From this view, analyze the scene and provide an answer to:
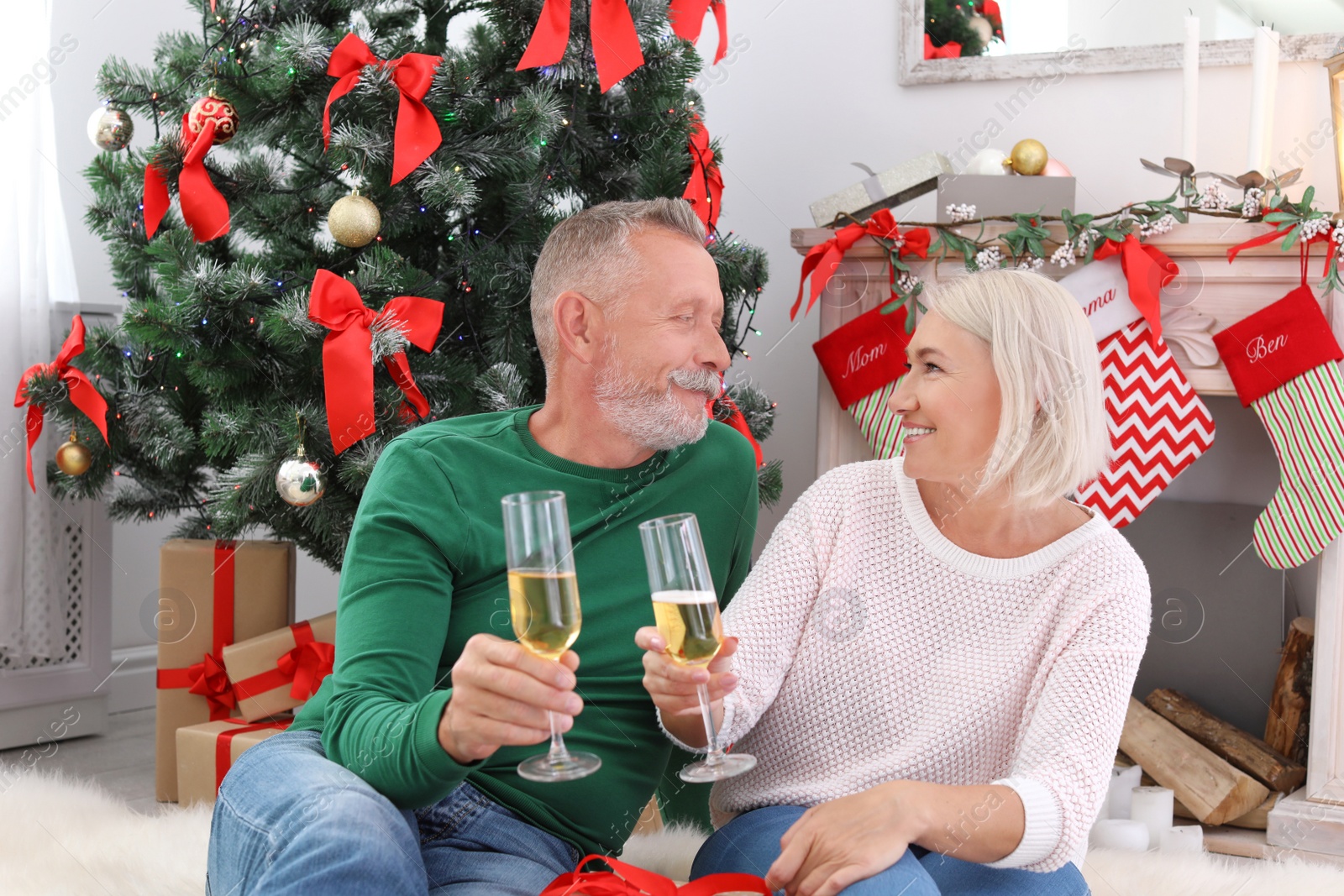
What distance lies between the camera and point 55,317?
9.00 ft

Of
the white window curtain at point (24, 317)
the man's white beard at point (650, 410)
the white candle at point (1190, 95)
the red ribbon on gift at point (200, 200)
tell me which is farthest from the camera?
the white window curtain at point (24, 317)

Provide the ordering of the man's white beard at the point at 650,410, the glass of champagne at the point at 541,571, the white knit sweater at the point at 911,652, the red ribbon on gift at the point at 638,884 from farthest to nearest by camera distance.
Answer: the man's white beard at the point at 650,410
the white knit sweater at the point at 911,652
the red ribbon on gift at the point at 638,884
the glass of champagne at the point at 541,571

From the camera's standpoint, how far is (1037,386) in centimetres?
134

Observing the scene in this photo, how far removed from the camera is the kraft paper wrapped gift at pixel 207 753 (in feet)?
7.04

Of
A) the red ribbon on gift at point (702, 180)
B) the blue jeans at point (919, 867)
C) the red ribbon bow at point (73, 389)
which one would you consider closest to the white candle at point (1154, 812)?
the blue jeans at point (919, 867)

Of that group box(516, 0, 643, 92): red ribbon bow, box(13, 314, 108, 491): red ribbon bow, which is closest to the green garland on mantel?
box(516, 0, 643, 92): red ribbon bow

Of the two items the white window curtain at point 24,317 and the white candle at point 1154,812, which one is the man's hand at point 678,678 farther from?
the white window curtain at point 24,317

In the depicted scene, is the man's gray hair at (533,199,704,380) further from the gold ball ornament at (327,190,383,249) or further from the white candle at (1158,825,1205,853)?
the white candle at (1158,825,1205,853)

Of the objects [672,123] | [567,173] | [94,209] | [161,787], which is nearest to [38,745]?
[161,787]

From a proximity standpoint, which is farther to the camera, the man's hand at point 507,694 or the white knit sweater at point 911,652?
the white knit sweater at point 911,652

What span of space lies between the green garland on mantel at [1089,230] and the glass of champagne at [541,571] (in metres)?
1.57

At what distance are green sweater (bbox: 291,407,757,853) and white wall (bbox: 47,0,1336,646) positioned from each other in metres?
1.41

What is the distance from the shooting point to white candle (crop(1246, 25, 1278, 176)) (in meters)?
2.20

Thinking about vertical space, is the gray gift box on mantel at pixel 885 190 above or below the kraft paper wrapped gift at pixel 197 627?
above
